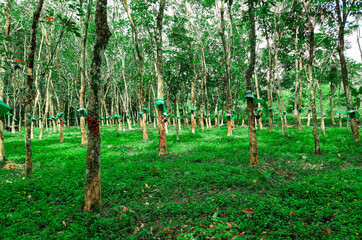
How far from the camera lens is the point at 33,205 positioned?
4793 millimetres

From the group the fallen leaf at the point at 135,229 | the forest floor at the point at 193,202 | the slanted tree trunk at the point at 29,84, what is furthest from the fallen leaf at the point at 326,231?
the slanted tree trunk at the point at 29,84

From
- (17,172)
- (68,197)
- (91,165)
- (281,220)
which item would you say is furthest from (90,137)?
(17,172)

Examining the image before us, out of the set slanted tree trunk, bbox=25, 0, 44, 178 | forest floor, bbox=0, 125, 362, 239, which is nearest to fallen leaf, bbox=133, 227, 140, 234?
forest floor, bbox=0, 125, 362, 239

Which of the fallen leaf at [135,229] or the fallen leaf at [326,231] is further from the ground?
the fallen leaf at [326,231]

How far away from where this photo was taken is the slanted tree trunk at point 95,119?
4.32m

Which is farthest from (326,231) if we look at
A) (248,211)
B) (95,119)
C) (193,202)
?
(95,119)

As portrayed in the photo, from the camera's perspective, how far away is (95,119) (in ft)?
14.2

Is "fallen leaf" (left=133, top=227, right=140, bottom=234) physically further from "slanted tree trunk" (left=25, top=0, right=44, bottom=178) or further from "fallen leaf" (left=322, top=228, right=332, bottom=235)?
"slanted tree trunk" (left=25, top=0, right=44, bottom=178)

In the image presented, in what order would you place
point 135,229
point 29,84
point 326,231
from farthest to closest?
1. point 29,84
2. point 135,229
3. point 326,231

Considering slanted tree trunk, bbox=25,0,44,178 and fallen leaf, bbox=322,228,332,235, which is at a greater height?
slanted tree trunk, bbox=25,0,44,178

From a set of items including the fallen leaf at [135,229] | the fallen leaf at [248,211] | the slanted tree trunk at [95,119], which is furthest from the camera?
the slanted tree trunk at [95,119]

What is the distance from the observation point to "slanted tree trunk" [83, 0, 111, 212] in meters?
4.32

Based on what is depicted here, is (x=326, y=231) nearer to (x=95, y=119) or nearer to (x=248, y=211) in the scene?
(x=248, y=211)

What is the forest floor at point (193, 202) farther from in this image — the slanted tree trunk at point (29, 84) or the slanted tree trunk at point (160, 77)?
the slanted tree trunk at point (160, 77)
